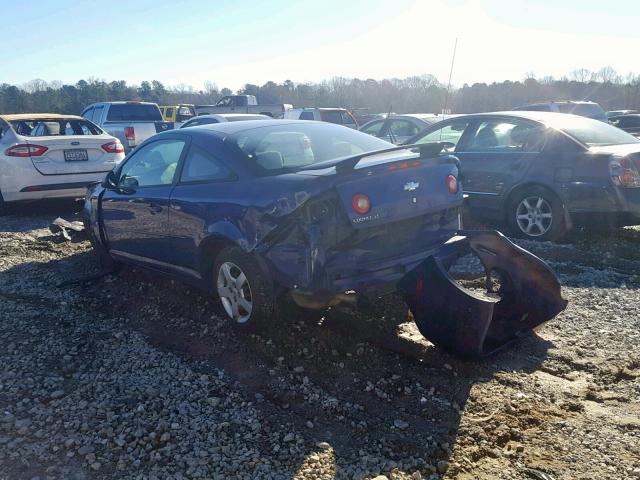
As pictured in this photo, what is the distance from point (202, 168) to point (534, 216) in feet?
14.3

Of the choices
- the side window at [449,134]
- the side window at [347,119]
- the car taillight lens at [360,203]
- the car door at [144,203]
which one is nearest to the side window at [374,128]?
the side window at [449,134]

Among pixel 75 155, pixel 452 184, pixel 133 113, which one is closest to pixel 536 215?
pixel 452 184

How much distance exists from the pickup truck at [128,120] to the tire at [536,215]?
11.0 meters

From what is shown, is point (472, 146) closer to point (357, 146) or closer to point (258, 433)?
point (357, 146)

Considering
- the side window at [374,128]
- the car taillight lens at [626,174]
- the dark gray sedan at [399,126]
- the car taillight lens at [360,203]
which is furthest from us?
the side window at [374,128]

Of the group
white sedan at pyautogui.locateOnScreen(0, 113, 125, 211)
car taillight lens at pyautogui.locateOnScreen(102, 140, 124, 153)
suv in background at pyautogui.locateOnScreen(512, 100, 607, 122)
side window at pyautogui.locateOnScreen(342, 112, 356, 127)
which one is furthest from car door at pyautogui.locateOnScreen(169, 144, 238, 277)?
side window at pyautogui.locateOnScreen(342, 112, 356, 127)

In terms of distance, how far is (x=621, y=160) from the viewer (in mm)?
6648

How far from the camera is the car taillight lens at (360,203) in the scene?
3.97 metres

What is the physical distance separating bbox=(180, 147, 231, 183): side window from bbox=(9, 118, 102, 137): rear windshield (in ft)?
20.2

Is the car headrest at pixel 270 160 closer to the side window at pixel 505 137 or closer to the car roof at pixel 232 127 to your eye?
the car roof at pixel 232 127

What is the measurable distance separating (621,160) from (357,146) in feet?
11.2

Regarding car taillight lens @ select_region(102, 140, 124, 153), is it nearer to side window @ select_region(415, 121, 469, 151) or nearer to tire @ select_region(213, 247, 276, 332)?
side window @ select_region(415, 121, 469, 151)

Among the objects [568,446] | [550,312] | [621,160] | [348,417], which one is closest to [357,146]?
[550,312]

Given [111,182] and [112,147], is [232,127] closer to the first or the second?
[111,182]
